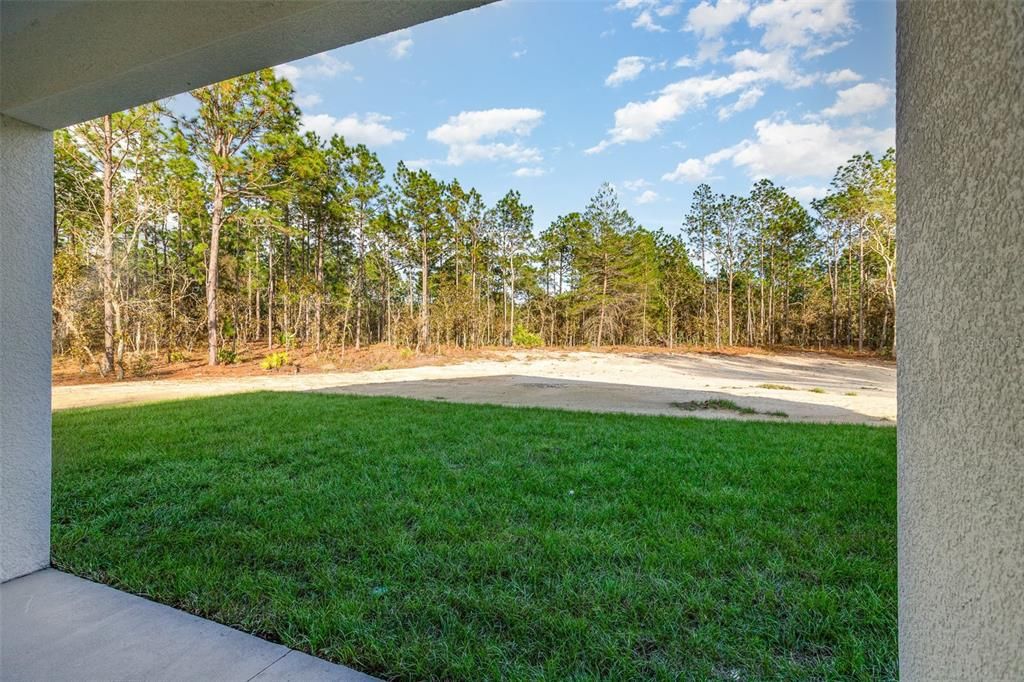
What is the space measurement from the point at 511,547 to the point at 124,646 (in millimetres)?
1357

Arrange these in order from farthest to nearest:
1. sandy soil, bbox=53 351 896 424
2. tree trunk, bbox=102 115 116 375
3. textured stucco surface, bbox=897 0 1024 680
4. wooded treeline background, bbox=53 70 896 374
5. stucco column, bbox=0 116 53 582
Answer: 1. wooded treeline background, bbox=53 70 896 374
2. tree trunk, bbox=102 115 116 375
3. sandy soil, bbox=53 351 896 424
4. stucco column, bbox=0 116 53 582
5. textured stucco surface, bbox=897 0 1024 680

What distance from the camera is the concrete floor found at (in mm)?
1312

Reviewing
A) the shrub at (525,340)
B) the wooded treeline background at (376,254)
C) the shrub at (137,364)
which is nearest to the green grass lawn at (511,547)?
the shrub at (137,364)

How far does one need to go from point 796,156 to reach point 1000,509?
54.4ft

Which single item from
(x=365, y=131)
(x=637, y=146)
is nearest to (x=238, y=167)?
(x=365, y=131)

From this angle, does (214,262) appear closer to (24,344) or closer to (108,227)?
(108,227)

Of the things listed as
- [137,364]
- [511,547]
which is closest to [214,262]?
[137,364]

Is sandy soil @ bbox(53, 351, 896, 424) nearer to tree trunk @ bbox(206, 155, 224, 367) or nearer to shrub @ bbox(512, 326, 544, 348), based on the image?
tree trunk @ bbox(206, 155, 224, 367)

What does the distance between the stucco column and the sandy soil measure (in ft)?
16.2

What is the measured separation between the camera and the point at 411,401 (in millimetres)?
6293

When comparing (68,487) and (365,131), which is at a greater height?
(365,131)

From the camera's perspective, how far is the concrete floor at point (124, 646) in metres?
1.31

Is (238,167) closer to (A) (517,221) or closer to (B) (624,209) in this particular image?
(A) (517,221)

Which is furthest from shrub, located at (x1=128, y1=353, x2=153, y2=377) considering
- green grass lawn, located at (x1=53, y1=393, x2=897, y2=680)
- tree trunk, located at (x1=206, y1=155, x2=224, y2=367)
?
green grass lawn, located at (x1=53, y1=393, x2=897, y2=680)
